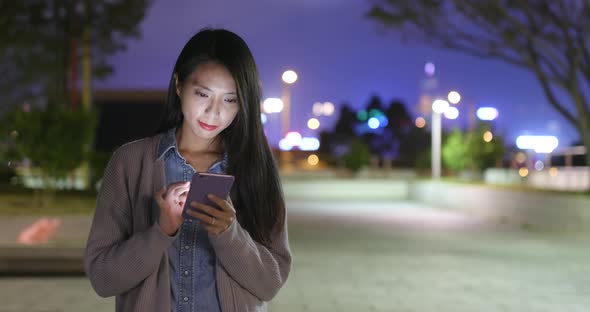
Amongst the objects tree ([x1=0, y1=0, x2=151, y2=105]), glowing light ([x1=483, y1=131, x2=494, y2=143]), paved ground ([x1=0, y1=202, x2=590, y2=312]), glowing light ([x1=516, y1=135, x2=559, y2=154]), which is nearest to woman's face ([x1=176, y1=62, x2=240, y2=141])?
paved ground ([x1=0, y1=202, x2=590, y2=312])

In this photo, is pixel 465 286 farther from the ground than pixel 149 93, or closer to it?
closer to it

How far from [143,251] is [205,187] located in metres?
0.28

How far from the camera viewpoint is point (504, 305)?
26.9 feet

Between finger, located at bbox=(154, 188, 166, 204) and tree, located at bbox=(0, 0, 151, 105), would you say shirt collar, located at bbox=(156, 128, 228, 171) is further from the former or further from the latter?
tree, located at bbox=(0, 0, 151, 105)

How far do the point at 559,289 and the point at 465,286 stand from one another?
42.8 inches


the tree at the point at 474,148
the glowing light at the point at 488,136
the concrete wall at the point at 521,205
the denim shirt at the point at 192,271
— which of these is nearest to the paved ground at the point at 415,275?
the concrete wall at the point at 521,205

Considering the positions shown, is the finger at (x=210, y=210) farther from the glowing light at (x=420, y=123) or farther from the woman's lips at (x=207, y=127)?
the glowing light at (x=420, y=123)

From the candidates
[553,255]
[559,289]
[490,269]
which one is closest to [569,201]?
[553,255]

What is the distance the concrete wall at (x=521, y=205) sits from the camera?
58.8 ft

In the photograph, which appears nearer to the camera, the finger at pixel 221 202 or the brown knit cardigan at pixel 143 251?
the finger at pixel 221 202

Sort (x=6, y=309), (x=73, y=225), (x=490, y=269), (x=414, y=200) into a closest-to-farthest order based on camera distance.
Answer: (x=6, y=309), (x=490, y=269), (x=73, y=225), (x=414, y=200)

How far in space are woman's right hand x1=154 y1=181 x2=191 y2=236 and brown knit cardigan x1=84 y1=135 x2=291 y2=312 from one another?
0.06m

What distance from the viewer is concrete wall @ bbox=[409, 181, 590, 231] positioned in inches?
705

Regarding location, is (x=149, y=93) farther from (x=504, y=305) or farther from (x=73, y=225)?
(x=504, y=305)
